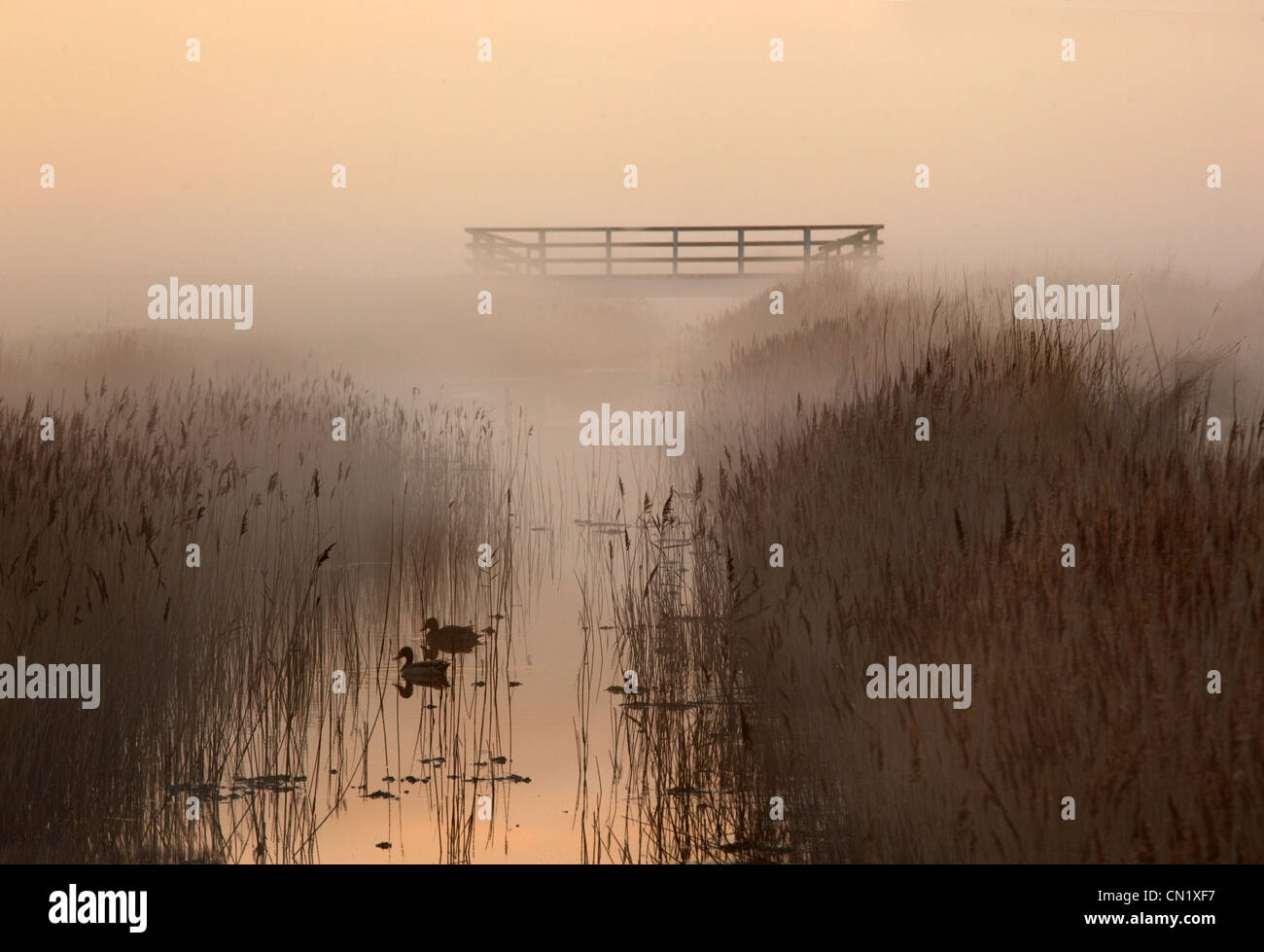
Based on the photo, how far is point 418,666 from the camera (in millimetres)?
3725

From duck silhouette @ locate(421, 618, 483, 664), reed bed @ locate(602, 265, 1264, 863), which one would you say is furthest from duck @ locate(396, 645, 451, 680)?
reed bed @ locate(602, 265, 1264, 863)

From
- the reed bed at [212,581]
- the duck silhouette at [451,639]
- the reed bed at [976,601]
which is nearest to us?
the reed bed at [976,601]

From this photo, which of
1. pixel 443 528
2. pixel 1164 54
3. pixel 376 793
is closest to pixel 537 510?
pixel 443 528

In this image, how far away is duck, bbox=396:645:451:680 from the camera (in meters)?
3.70

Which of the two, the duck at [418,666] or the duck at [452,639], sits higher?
the duck at [452,639]

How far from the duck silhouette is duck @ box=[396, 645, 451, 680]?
64 millimetres

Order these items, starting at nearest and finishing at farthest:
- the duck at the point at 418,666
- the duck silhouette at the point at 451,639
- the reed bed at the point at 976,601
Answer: the reed bed at the point at 976,601
the duck at the point at 418,666
the duck silhouette at the point at 451,639

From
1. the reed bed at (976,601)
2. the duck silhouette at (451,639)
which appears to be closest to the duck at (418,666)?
the duck silhouette at (451,639)

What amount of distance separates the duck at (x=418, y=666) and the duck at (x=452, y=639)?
0.07 metres

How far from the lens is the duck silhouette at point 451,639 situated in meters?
3.83

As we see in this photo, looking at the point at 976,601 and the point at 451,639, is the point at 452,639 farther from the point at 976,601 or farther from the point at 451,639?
the point at 976,601

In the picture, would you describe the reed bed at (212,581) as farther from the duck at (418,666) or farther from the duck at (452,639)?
the duck at (452,639)

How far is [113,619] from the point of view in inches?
136

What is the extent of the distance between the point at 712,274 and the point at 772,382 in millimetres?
1054
